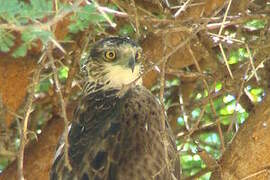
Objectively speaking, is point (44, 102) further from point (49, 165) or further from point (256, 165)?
point (256, 165)

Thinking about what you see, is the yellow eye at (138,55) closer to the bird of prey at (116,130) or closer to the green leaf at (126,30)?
the bird of prey at (116,130)

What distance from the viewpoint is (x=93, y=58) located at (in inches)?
180

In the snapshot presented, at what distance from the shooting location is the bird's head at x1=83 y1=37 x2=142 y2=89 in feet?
14.1

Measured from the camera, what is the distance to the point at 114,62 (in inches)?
176

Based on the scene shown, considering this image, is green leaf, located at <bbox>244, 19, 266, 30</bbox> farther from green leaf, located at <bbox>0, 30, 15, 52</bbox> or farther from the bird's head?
green leaf, located at <bbox>0, 30, 15, 52</bbox>

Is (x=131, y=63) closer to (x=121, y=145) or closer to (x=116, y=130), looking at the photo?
(x=116, y=130)

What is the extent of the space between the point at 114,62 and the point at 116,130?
2.11 ft

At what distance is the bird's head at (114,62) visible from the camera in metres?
4.30

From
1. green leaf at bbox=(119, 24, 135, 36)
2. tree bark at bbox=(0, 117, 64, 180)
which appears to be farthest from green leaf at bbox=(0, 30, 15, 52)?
green leaf at bbox=(119, 24, 135, 36)

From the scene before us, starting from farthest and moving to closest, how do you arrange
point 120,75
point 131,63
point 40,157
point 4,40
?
point 40,157 < point 120,75 < point 131,63 < point 4,40

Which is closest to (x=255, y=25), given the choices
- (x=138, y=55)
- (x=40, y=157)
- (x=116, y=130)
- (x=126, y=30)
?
(x=126, y=30)

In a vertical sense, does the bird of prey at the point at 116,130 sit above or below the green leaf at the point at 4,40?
below

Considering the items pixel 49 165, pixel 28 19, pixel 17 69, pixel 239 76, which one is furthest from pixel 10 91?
pixel 28 19

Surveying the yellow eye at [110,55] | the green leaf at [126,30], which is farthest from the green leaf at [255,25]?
the yellow eye at [110,55]
